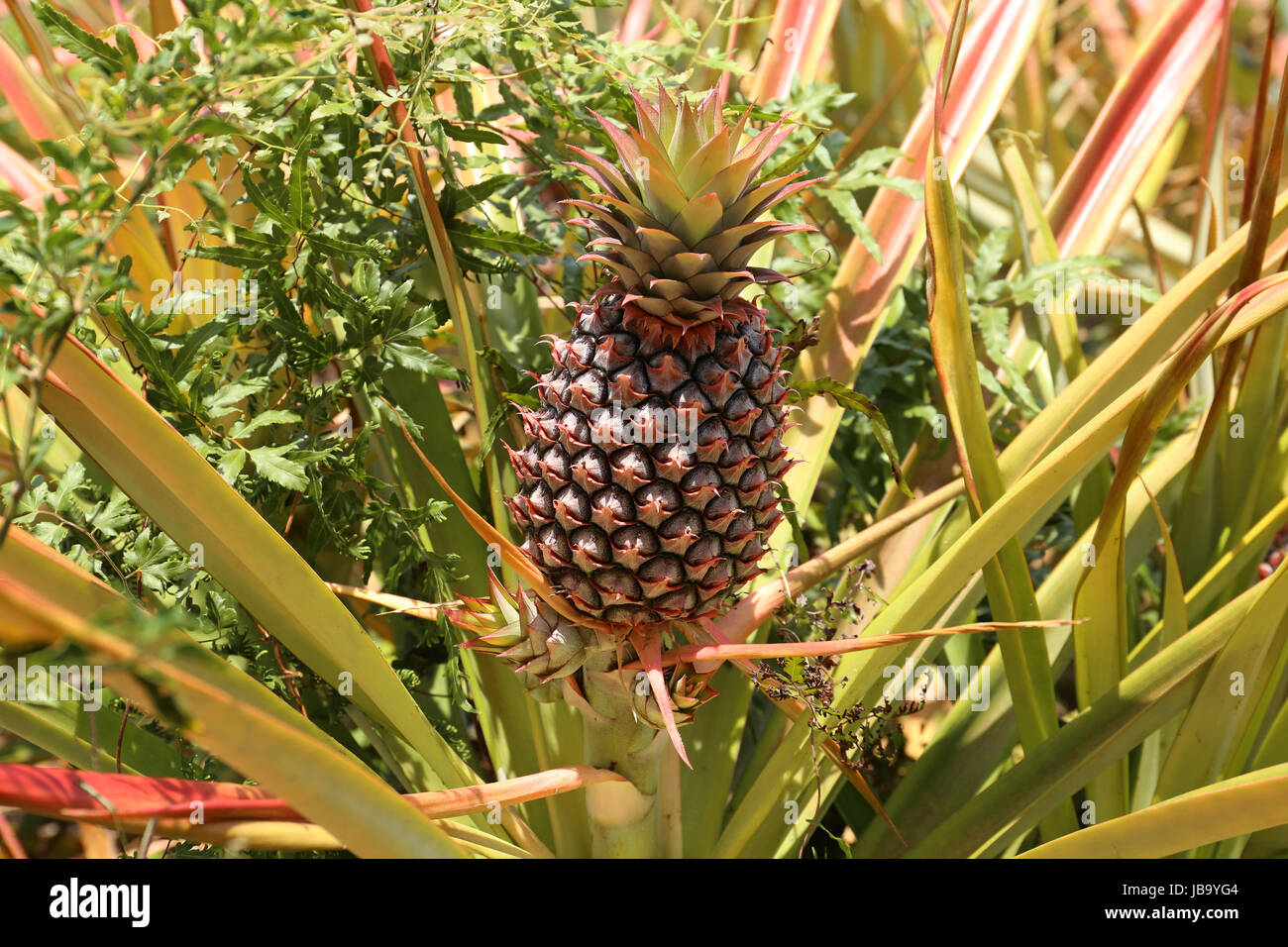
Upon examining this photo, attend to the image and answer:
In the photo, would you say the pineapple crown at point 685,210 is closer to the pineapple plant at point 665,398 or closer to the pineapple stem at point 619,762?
the pineapple plant at point 665,398

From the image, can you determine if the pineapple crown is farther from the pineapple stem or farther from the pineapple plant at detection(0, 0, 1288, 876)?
the pineapple stem

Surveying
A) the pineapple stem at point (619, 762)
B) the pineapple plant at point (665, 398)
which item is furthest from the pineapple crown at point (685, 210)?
the pineapple stem at point (619, 762)

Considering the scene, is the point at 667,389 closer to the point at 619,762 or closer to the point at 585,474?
the point at 585,474

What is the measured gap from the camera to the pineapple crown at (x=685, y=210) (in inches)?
33.1

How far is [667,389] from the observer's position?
2.80 feet

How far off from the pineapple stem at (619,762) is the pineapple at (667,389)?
0.11 m

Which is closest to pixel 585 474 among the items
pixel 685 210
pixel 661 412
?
pixel 661 412

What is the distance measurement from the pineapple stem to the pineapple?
105 mm

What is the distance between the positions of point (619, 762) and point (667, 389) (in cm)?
44

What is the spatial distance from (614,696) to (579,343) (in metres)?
0.38

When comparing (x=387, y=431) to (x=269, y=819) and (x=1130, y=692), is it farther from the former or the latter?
(x=1130, y=692)

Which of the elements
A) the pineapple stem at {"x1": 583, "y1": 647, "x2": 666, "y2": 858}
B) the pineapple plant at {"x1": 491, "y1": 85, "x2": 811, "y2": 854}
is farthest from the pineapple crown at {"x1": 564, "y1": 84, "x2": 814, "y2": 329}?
the pineapple stem at {"x1": 583, "y1": 647, "x2": 666, "y2": 858}
